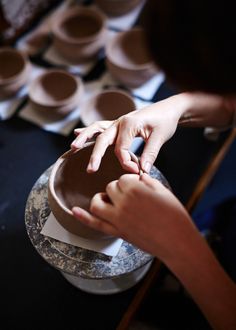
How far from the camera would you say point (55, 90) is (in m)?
1.38

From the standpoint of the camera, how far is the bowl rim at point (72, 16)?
4.64 ft

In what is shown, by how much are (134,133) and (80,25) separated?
2.69 feet

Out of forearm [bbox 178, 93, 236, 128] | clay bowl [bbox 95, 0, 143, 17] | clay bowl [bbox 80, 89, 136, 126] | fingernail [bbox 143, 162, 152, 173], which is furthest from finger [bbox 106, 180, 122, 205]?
clay bowl [bbox 95, 0, 143, 17]

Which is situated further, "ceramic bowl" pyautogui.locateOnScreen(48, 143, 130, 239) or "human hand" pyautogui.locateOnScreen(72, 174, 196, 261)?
"ceramic bowl" pyautogui.locateOnScreen(48, 143, 130, 239)

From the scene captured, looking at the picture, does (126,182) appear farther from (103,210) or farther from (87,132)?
(87,132)

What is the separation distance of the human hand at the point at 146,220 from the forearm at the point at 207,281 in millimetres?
21

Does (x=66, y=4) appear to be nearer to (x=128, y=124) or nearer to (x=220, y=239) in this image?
(x=128, y=124)

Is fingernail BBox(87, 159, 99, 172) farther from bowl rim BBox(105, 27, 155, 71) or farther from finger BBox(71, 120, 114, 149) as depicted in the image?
bowl rim BBox(105, 27, 155, 71)

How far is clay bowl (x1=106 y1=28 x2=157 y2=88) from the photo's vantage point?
1.33 m

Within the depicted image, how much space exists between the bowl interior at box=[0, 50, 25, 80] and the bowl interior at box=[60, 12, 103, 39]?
22cm

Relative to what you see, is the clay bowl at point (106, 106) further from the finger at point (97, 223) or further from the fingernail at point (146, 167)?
the finger at point (97, 223)

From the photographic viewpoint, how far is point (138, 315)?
1.17 meters

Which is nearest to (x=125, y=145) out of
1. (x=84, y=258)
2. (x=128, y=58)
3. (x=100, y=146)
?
(x=100, y=146)

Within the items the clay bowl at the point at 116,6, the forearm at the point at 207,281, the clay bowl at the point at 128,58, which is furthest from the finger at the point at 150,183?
the clay bowl at the point at 116,6
